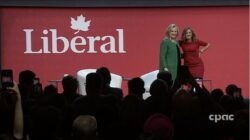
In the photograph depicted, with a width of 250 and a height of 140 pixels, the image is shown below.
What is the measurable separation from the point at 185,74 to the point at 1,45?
8.81 m

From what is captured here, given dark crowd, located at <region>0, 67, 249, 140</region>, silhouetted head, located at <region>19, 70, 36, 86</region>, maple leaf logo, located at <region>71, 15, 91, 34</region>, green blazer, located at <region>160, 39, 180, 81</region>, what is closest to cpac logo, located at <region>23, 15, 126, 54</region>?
maple leaf logo, located at <region>71, 15, 91, 34</region>

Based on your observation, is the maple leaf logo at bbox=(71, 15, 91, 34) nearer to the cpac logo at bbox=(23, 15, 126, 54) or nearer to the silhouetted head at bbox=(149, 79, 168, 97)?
the cpac logo at bbox=(23, 15, 126, 54)

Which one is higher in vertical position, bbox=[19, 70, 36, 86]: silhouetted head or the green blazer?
the green blazer

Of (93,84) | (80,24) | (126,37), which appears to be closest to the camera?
(93,84)

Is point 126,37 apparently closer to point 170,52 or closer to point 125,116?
point 170,52

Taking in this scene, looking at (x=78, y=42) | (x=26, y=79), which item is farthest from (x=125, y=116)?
(x=78, y=42)

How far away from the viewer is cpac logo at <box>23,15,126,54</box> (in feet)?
47.0

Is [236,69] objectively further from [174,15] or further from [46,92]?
[46,92]

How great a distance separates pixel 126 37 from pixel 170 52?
4.57 m

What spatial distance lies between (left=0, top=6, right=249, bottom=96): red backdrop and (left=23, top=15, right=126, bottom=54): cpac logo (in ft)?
0.07

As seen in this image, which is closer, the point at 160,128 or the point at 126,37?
the point at 160,128

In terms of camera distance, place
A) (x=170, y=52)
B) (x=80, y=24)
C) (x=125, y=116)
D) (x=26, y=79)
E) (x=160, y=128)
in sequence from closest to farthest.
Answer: (x=160, y=128), (x=125, y=116), (x=26, y=79), (x=170, y=52), (x=80, y=24)

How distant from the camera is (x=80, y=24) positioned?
47.3 ft

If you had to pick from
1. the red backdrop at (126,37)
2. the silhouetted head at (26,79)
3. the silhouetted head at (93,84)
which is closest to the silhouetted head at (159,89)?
the silhouetted head at (93,84)
